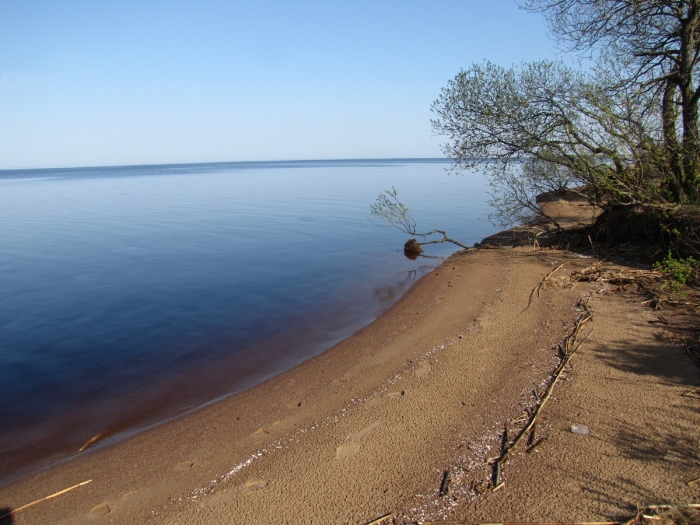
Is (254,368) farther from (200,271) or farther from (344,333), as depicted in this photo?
(200,271)

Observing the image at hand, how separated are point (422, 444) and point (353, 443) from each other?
2.06ft

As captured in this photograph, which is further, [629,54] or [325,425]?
[629,54]

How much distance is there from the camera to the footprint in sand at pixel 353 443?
4.32 m

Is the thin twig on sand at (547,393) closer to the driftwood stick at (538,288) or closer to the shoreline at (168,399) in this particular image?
the driftwood stick at (538,288)

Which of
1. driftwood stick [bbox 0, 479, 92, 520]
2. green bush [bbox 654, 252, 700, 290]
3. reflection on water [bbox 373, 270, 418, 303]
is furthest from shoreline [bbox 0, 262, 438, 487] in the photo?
green bush [bbox 654, 252, 700, 290]

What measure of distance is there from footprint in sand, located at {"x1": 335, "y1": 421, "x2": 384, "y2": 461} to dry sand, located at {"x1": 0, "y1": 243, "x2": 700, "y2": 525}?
18 mm

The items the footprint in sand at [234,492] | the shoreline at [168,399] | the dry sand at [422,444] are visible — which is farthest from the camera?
the shoreline at [168,399]

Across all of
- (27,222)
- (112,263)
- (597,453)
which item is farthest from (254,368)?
(27,222)

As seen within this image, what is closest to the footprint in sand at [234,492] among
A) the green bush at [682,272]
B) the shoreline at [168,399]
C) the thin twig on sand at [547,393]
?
the thin twig on sand at [547,393]

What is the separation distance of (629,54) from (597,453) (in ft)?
36.0

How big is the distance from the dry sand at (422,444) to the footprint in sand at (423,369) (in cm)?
4

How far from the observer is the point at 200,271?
1327cm

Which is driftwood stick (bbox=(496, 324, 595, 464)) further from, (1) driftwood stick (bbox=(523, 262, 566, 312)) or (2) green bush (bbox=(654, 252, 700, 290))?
(2) green bush (bbox=(654, 252, 700, 290))

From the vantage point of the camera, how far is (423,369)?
19.7 feet
